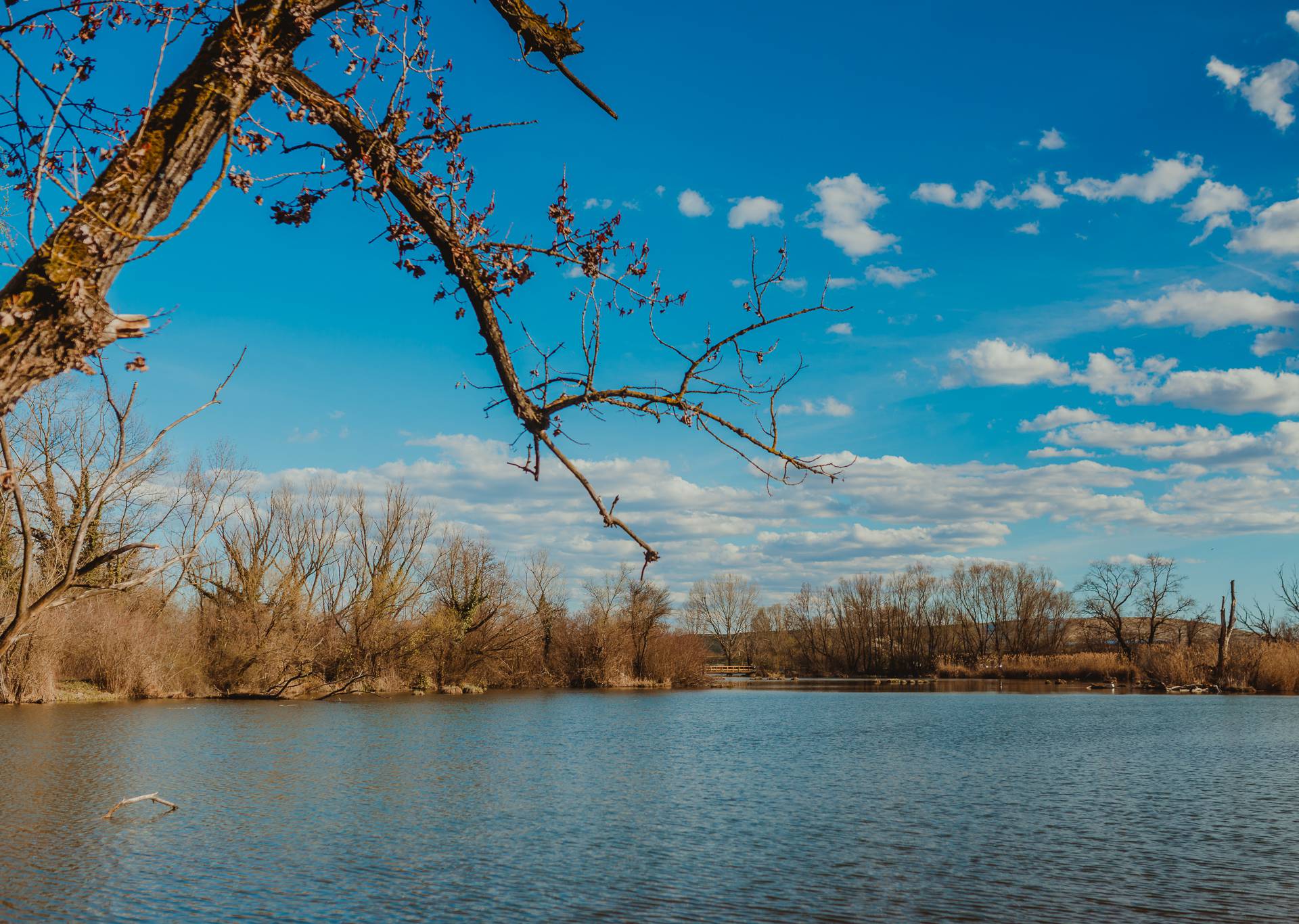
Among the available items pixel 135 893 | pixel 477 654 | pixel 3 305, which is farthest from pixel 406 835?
pixel 477 654

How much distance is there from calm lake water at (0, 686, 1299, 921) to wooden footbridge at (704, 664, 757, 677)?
184 ft

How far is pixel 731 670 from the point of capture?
92125 mm

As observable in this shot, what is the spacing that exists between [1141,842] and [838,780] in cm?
593

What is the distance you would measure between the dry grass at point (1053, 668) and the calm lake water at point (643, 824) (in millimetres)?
30235

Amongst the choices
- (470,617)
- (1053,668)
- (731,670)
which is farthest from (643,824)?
(731,670)

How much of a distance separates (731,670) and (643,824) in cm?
8082

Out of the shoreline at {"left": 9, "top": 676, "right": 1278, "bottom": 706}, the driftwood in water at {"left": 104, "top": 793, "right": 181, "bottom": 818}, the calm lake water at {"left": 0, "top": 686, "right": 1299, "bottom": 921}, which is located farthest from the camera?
the shoreline at {"left": 9, "top": 676, "right": 1278, "bottom": 706}

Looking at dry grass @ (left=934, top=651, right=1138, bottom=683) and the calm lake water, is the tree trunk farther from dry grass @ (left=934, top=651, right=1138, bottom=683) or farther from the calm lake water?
dry grass @ (left=934, top=651, right=1138, bottom=683)

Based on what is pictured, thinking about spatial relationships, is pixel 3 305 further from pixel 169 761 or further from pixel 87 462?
pixel 169 761

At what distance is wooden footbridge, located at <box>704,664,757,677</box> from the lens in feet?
267

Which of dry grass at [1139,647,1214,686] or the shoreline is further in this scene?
dry grass at [1139,647,1214,686]

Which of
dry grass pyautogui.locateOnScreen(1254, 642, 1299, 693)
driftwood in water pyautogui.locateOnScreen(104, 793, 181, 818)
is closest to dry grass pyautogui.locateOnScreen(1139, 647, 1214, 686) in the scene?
dry grass pyautogui.locateOnScreen(1254, 642, 1299, 693)

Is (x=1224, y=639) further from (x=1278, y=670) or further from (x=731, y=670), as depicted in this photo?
(x=731, y=670)

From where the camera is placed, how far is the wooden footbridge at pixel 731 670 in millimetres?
81312
